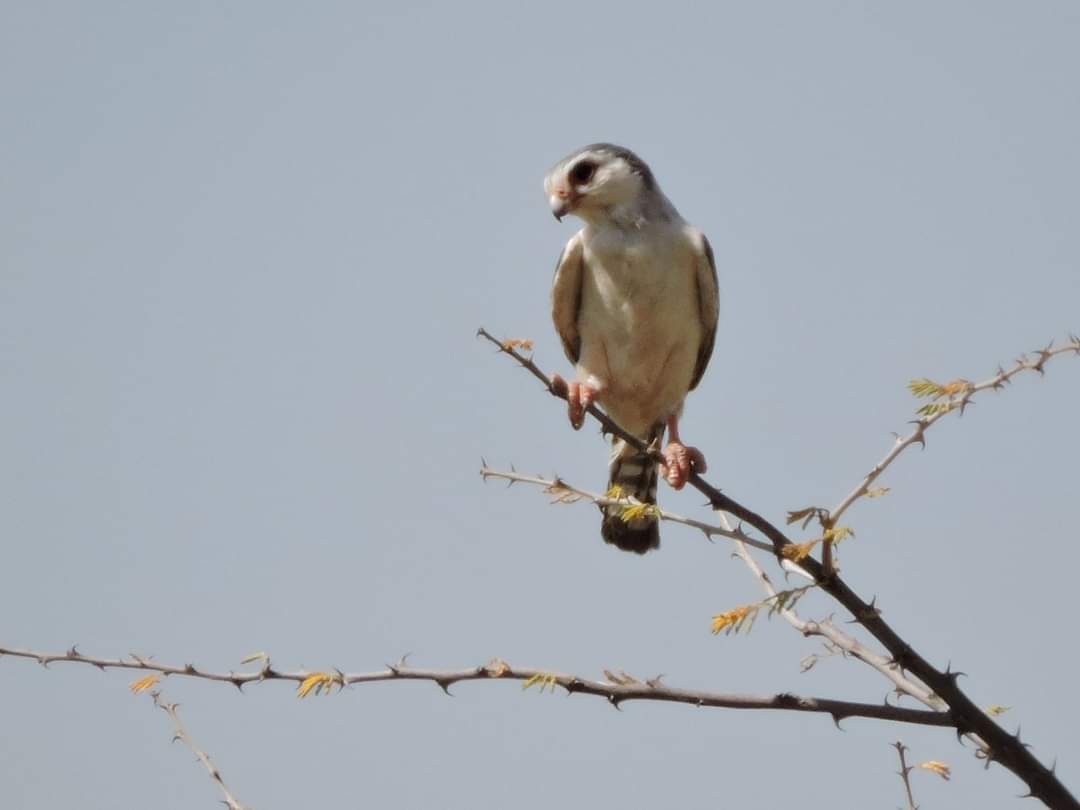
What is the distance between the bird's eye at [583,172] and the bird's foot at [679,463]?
1.77 meters

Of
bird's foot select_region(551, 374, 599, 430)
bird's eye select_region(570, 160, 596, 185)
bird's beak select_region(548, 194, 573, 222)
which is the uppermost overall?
bird's eye select_region(570, 160, 596, 185)

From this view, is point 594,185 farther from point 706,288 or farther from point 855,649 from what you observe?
point 855,649

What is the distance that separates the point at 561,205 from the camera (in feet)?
23.7

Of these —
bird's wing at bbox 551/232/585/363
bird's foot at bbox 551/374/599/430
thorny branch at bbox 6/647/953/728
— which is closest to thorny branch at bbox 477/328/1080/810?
thorny branch at bbox 6/647/953/728

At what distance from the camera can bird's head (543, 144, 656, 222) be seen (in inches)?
284

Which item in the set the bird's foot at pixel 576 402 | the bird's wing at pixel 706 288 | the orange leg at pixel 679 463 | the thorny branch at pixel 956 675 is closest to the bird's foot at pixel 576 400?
the bird's foot at pixel 576 402

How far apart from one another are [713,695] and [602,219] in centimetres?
411

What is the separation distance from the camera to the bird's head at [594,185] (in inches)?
284

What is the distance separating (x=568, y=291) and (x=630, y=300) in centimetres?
45

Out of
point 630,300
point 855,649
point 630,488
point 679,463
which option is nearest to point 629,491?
point 630,488

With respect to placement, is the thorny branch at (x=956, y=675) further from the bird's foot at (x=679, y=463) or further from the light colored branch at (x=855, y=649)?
the bird's foot at (x=679, y=463)

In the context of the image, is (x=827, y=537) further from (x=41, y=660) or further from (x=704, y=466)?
(x=704, y=466)

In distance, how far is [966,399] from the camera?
11.1ft

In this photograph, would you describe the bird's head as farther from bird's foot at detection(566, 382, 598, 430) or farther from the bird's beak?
bird's foot at detection(566, 382, 598, 430)
